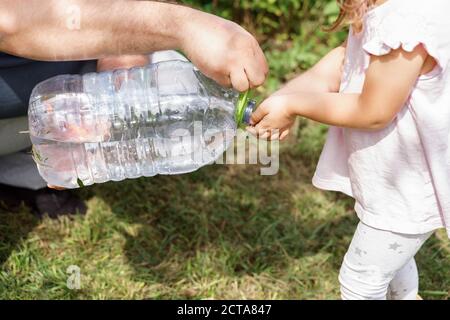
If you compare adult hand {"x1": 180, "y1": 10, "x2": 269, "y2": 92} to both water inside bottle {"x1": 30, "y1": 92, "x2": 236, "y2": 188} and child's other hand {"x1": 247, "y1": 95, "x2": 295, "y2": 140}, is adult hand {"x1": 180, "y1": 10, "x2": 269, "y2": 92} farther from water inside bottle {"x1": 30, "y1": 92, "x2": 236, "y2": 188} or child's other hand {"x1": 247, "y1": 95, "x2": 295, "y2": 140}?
water inside bottle {"x1": 30, "y1": 92, "x2": 236, "y2": 188}

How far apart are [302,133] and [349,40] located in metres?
1.47

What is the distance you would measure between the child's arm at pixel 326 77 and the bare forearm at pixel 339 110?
0.48ft

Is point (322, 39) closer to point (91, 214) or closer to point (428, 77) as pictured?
point (91, 214)

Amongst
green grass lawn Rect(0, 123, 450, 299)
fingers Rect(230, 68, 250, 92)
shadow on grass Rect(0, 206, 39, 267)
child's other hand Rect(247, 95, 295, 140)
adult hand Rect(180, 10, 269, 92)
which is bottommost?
green grass lawn Rect(0, 123, 450, 299)

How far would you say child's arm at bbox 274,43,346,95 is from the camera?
1.90 m

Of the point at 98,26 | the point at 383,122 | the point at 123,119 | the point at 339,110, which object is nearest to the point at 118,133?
the point at 123,119

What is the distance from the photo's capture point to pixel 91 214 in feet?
8.89

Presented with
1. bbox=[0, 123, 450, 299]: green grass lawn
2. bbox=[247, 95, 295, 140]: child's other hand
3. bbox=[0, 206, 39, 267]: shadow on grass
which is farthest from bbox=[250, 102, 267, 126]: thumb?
bbox=[0, 206, 39, 267]: shadow on grass

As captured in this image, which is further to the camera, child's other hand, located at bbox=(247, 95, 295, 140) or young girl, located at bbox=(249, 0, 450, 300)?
child's other hand, located at bbox=(247, 95, 295, 140)

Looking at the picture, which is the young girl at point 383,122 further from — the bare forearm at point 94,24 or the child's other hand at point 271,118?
the bare forearm at point 94,24

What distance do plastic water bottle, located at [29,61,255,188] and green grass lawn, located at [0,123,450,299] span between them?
46 centimetres

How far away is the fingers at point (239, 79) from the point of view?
1.60 meters

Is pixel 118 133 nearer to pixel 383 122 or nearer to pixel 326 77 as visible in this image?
pixel 326 77
